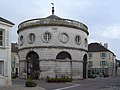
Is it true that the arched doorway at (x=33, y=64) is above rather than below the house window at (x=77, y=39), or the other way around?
below

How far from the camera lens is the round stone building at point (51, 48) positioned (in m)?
44.4

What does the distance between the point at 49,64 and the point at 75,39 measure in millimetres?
6387

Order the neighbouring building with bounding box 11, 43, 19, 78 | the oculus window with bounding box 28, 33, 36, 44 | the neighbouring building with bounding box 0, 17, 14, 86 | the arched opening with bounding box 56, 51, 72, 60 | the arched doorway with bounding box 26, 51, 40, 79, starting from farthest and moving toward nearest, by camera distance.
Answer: the neighbouring building with bounding box 11, 43, 19, 78 → the oculus window with bounding box 28, 33, 36, 44 → the arched doorway with bounding box 26, 51, 40, 79 → the arched opening with bounding box 56, 51, 72, 60 → the neighbouring building with bounding box 0, 17, 14, 86

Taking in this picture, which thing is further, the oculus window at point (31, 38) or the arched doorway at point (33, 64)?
the oculus window at point (31, 38)

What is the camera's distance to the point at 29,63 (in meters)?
46.8

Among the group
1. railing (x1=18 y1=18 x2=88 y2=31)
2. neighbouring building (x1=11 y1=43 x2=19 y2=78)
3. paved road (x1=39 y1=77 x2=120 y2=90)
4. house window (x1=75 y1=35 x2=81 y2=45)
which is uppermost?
railing (x1=18 y1=18 x2=88 y2=31)

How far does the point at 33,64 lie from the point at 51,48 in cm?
435

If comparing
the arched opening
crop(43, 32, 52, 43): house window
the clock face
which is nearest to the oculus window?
crop(43, 32, 52, 43): house window

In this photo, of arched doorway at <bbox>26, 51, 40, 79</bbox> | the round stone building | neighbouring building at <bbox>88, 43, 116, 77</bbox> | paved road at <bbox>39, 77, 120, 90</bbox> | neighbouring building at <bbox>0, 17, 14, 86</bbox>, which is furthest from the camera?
neighbouring building at <bbox>88, 43, 116, 77</bbox>

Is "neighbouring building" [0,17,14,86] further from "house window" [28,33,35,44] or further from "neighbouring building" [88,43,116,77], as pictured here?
"neighbouring building" [88,43,116,77]

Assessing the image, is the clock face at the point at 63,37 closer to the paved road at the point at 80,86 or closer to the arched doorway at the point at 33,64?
the arched doorway at the point at 33,64

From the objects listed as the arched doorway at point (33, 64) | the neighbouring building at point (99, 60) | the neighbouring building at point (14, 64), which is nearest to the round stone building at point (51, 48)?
the arched doorway at point (33, 64)

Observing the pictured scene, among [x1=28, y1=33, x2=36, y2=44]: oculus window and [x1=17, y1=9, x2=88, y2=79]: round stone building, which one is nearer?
[x1=17, y1=9, x2=88, y2=79]: round stone building

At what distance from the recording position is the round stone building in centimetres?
4438
